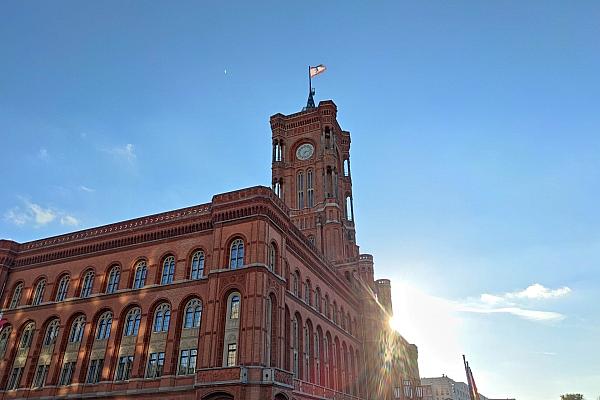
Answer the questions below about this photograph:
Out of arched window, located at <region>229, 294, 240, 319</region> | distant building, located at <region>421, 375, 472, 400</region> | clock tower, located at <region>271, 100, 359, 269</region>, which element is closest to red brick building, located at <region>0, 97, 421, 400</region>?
arched window, located at <region>229, 294, 240, 319</region>

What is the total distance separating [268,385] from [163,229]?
15650mm

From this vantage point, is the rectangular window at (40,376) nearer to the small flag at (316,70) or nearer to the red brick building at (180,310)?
the red brick building at (180,310)

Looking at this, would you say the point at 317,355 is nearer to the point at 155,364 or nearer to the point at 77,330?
the point at 155,364

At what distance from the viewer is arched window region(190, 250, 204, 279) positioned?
1323 inches

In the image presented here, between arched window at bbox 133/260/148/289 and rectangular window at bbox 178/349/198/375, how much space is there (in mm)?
7286

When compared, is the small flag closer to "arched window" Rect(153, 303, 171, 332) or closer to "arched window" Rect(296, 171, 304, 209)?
"arched window" Rect(296, 171, 304, 209)

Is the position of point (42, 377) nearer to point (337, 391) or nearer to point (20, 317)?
point (20, 317)

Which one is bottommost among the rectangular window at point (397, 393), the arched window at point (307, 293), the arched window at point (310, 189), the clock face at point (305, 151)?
the rectangular window at point (397, 393)

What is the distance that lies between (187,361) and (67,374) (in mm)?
11064

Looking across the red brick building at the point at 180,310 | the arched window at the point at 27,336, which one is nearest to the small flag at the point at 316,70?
the red brick building at the point at 180,310

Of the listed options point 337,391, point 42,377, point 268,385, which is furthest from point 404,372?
point 42,377

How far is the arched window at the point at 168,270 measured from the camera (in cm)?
3447

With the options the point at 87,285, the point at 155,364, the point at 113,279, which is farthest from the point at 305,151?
the point at 155,364

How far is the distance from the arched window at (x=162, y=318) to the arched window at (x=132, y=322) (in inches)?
63.0
